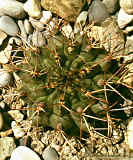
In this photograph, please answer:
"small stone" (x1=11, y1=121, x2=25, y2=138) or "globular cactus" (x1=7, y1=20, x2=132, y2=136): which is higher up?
"globular cactus" (x1=7, y1=20, x2=132, y2=136)

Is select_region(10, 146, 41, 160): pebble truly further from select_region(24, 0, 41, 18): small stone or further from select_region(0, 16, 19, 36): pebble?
select_region(24, 0, 41, 18): small stone

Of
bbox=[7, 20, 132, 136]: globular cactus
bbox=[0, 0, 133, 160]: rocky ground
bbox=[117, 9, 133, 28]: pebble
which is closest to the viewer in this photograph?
bbox=[7, 20, 132, 136]: globular cactus

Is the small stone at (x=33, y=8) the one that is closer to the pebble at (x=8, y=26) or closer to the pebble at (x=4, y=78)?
the pebble at (x=8, y=26)

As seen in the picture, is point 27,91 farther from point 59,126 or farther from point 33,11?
point 33,11

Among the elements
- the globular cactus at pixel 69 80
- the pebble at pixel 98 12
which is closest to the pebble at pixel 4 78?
the globular cactus at pixel 69 80

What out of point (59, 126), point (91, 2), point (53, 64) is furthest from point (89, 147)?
point (91, 2)

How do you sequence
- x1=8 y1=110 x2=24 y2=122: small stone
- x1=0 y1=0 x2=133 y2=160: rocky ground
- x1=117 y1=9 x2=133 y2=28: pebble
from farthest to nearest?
x1=8 y1=110 x2=24 y2=122: small stone < x1=117 y1=9 x2=133 y2=28: pebble < x1=0 y1=0 x2=133 y2=160: rocky ground

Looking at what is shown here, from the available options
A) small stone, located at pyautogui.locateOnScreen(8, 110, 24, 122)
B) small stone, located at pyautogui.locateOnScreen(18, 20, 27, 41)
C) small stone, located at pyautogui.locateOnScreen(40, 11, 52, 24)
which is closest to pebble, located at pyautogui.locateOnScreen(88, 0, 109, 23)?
small stone, located at pyautogui.locateOnScreen(40, 11, 52, 24)

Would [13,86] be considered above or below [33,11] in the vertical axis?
below
